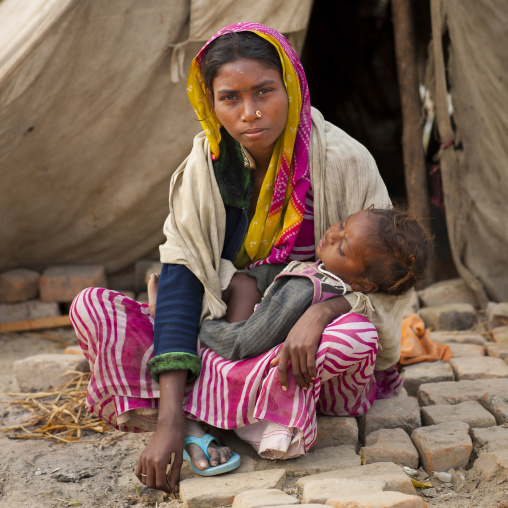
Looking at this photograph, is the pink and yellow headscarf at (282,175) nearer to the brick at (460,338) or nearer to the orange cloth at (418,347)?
Result: the orange cloth at (418,347)

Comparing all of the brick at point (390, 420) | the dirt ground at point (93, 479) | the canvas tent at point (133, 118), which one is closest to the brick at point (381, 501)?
the dirt ground at point (93, 479)

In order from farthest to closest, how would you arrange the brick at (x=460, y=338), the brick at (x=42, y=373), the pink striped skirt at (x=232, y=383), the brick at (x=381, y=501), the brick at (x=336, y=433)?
1. the brick at (x=460, y=338)
2. the brick at (x=42, y=373)
3. the brick at (x=336, y=433)
4. the pink striped skirt at (x=232, y=383)
5. the brick at (x=381, y=501)

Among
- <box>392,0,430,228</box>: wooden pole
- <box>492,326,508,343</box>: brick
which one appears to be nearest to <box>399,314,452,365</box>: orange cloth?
<box>492,326,508,343</box>: brick

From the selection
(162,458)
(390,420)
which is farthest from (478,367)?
(162,458)

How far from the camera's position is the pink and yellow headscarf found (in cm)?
233

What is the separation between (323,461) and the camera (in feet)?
6.93

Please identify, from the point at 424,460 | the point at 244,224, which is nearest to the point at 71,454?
the point at 244,224

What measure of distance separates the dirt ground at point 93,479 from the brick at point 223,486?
5 centimetres

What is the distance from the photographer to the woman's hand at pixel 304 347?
6.46ft

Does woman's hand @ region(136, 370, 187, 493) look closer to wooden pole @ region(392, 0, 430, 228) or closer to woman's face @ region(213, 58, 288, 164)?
woman's face @ region(213, 58, 288, 164)

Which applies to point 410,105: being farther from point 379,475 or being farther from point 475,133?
point 379,475

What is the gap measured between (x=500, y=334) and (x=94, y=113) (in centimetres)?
253

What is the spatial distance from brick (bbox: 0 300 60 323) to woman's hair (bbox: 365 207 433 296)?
2856 millimetres

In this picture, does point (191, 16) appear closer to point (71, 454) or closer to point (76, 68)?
point (76, 68)
